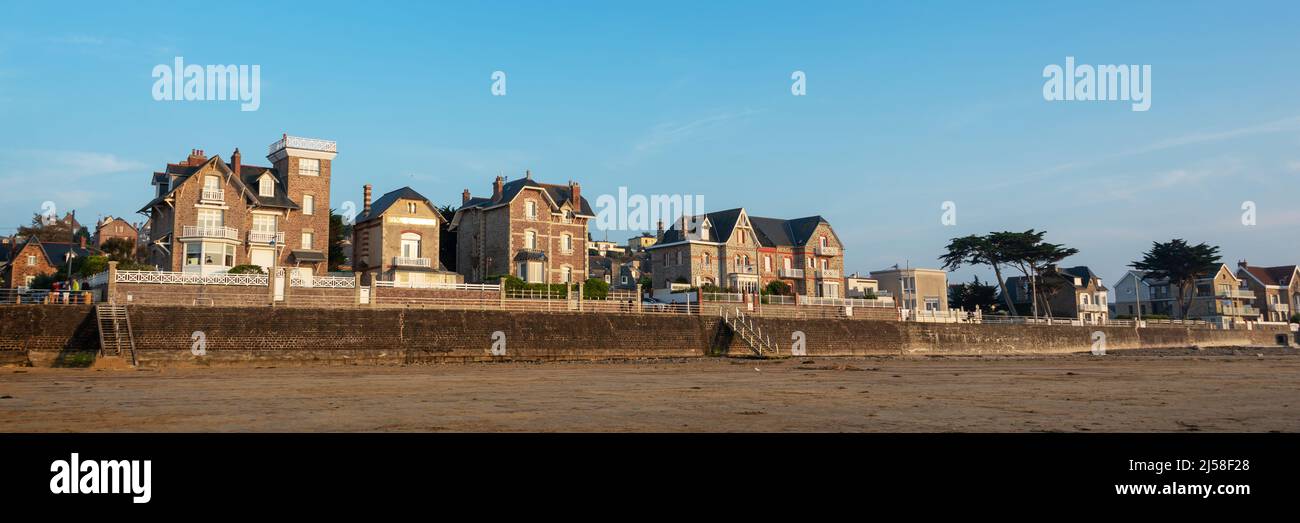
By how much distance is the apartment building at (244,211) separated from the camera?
4738 cm

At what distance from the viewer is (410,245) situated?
56969mm

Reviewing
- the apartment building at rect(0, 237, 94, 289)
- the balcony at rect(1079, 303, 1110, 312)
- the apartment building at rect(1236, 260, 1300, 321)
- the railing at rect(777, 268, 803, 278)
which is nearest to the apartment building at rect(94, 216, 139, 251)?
the apartment building at rect(0, 237, 94, 289)

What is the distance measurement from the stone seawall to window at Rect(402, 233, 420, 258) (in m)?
19.6

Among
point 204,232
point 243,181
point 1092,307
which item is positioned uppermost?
point 243,181

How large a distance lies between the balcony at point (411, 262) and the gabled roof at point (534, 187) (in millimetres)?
6575

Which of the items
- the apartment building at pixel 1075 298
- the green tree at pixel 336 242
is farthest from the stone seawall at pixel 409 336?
the apartment building at pixel 1075 298

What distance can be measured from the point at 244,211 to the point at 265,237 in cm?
190

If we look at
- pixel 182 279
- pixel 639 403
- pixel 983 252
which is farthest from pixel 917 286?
pixel 639 403

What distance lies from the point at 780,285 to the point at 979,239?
1100 inches

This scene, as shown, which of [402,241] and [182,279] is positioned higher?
[402,241]

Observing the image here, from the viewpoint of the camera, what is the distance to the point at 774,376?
2578 cm

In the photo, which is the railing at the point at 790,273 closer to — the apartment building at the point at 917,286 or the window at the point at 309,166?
the apartment building at the point at 917,286

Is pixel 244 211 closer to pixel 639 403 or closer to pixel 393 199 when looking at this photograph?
pixel 393 199
